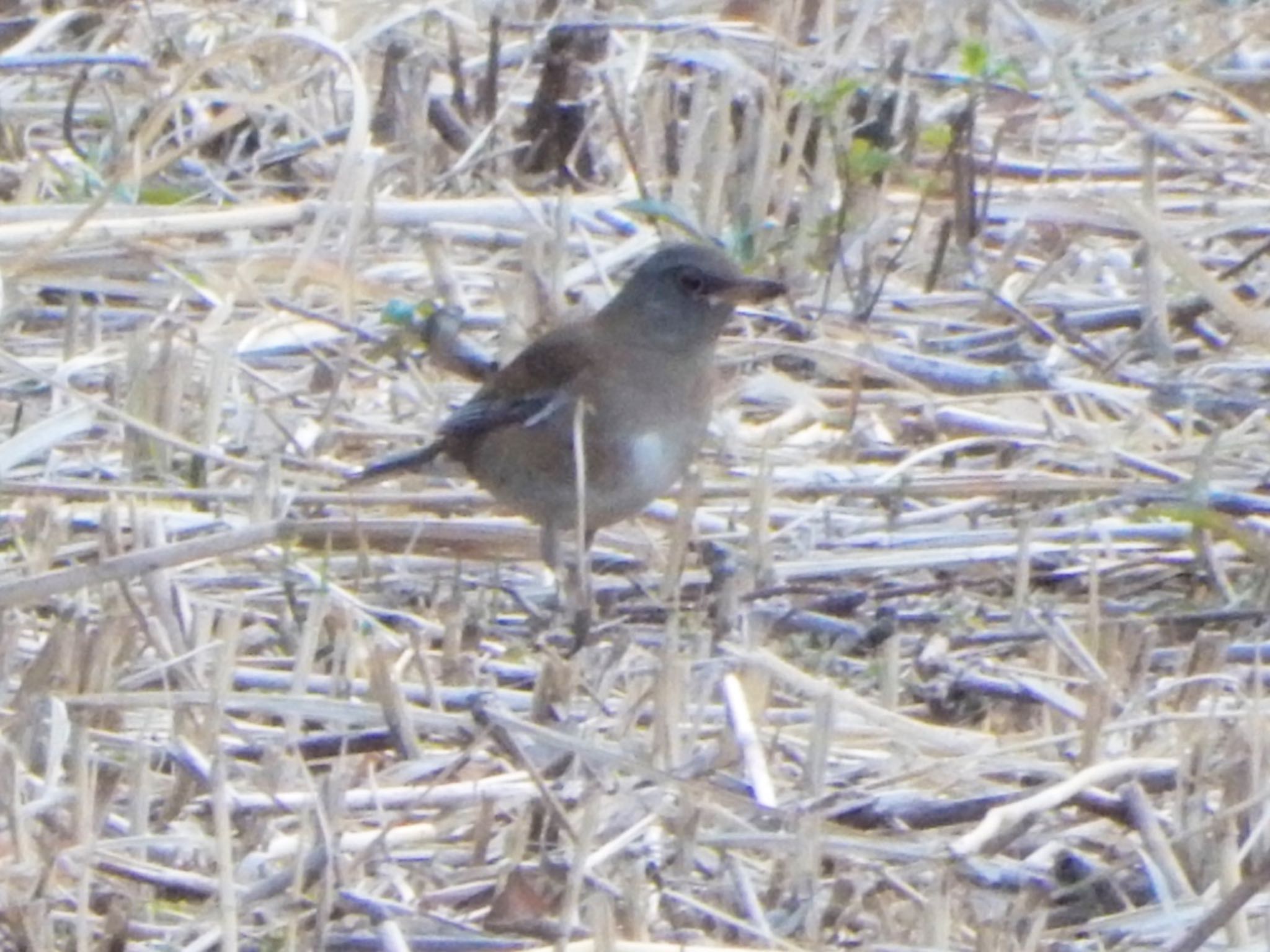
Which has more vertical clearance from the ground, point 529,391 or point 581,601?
point 529,391

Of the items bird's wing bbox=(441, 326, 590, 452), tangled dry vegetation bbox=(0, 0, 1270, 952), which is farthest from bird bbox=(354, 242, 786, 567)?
tangled dry vegetation bbox=(0, 0, 1270, 952)

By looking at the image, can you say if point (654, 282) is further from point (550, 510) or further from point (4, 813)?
point (4, 813)

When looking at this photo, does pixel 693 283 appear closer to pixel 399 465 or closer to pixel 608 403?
pixel 608 403

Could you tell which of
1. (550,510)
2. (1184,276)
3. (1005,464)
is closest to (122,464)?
(550,510)

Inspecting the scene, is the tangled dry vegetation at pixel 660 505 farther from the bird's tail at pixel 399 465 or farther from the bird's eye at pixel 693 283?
the bird's eye at pixel 693 283

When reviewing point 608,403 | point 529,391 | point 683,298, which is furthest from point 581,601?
point 683,298

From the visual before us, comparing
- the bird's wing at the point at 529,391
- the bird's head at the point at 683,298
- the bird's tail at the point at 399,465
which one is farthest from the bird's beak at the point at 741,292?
the bird's tail at the point at 399,465
